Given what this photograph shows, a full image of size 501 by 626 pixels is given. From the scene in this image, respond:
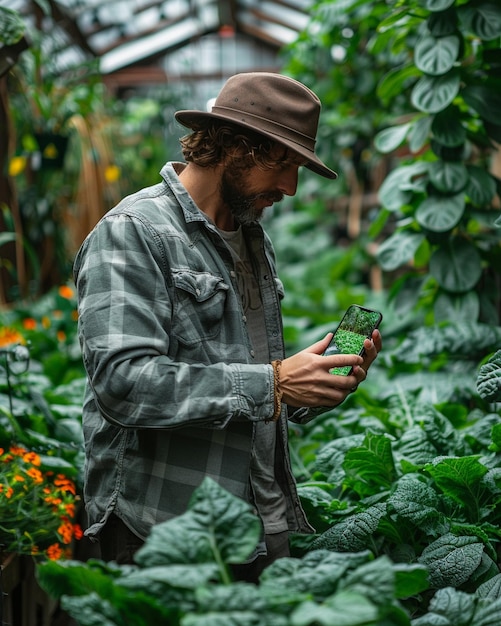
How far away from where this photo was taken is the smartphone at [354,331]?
1783 mm

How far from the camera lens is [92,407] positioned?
1.85 meters

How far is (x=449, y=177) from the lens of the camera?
A: 3248 millimetres

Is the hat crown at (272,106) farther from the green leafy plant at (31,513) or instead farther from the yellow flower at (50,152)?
the yellow flower at (50,152)

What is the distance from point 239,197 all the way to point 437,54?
155cm

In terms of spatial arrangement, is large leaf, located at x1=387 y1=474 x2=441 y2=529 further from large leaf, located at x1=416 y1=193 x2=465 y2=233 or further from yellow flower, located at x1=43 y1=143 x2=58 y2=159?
yellow flower, located at x1=43 y1=143 x2=58 y2=159

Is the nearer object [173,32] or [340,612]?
[340,612]

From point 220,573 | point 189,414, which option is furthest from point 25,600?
point 220,573

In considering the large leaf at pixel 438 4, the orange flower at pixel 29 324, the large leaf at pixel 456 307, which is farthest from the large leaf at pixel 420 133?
the orange flower at pixel 29 324

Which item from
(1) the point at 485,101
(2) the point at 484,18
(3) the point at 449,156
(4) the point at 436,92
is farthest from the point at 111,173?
(2) the point at 484,18

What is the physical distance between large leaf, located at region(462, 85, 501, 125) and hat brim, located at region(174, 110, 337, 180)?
139 cm

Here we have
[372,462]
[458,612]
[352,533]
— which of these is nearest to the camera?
[458,612]

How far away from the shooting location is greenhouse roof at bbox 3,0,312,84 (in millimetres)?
11203

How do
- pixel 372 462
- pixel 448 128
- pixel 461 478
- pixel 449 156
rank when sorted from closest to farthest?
pixel 461 478 → pixel 372 462 → pixel 448 128 → pixel 449 156

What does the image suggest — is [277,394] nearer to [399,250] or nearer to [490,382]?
[490,382]
